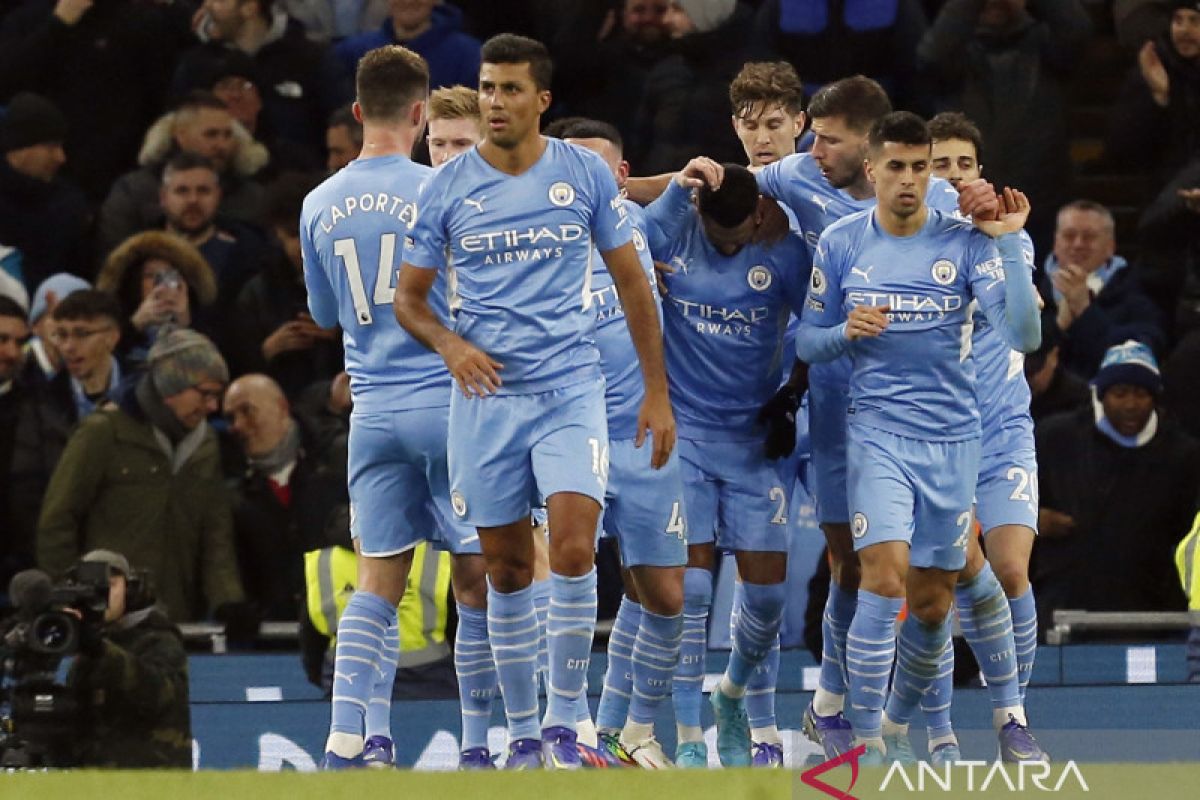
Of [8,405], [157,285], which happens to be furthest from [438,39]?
[8,405]

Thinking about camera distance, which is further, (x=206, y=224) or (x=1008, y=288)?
(x=206, y=224)

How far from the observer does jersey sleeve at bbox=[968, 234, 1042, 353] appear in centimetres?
959

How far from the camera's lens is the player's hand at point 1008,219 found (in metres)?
9.72

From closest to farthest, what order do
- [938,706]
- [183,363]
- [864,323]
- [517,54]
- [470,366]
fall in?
1. [470,366]
2. [517,54]
3. [864,323]
4. [938,706]
5. [183,363]

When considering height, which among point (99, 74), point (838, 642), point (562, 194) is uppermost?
point (99, 74)

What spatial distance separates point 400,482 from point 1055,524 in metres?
4.76

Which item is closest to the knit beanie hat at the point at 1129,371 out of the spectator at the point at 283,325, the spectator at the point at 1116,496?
the spectator at the point at 1116,496

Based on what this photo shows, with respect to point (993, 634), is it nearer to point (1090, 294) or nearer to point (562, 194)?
point (562, 194)

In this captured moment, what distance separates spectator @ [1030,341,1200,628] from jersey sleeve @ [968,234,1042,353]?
3.32 meters

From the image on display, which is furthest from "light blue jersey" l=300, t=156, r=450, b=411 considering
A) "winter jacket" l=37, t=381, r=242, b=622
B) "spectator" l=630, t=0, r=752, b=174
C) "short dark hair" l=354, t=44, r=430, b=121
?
"spectator" l=630, t=0, r=752, b=174

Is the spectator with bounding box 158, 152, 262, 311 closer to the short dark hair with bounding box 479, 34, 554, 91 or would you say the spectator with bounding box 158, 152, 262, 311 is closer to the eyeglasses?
the eyeglasses

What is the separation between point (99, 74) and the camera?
15727 millimetres

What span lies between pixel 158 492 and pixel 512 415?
15.2 feet

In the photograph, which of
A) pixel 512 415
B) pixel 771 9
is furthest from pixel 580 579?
pixel 771 9
